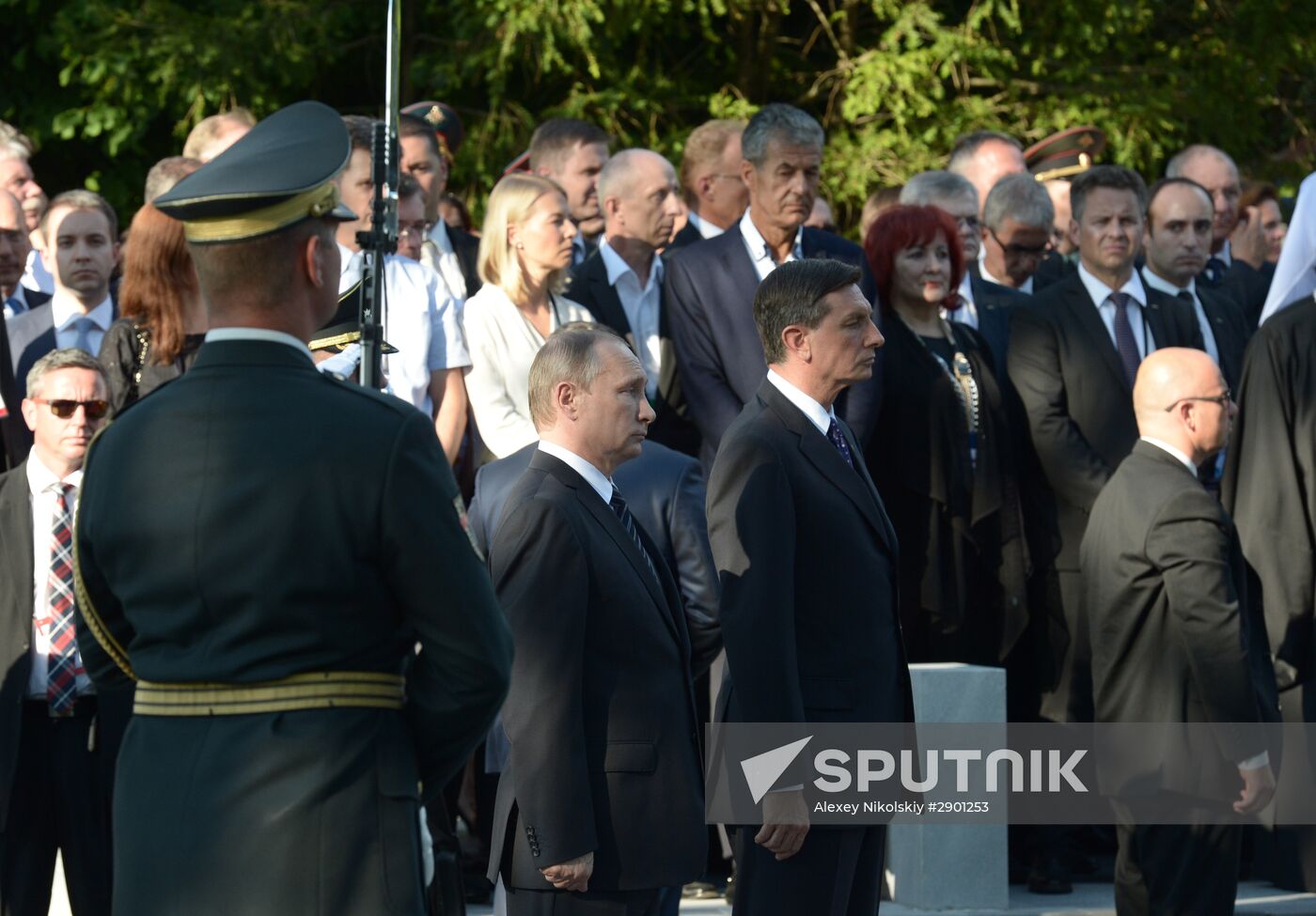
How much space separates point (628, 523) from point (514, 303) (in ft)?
8.59

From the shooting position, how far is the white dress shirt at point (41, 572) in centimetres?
627

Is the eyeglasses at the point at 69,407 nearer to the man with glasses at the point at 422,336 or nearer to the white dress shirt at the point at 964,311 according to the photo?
the man with glasses at the point at 422,336

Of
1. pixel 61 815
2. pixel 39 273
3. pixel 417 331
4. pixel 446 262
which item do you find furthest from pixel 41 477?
pixel 39 273

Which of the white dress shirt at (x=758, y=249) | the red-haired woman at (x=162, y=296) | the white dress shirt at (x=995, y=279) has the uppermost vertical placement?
the red-haired woman at (x=162, y=296)

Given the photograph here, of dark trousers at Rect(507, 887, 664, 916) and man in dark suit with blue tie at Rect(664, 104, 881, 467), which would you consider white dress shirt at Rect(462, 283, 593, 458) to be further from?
dark trousers at Rect(507, 887, 664, 916)

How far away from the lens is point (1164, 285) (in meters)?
9.13

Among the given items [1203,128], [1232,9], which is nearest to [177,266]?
[1203,128]

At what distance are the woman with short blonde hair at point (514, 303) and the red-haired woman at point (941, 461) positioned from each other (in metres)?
1.30

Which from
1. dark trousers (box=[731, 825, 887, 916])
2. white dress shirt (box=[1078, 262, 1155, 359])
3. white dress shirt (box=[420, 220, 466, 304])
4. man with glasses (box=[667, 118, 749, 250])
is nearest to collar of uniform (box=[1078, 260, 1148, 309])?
white dress shirt (box=[1078, 262, 1155, 359])

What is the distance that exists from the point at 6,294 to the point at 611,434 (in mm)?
4293

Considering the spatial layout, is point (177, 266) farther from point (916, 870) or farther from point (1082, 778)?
point (1082, 778)

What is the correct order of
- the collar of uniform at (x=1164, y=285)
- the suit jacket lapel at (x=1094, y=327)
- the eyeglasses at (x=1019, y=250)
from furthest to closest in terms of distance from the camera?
the eyeglasses at (x=1019, y=250)
the collar of uniform at (x=1164, y=285)
the suit jacket lapel at (x=1094, y=327)

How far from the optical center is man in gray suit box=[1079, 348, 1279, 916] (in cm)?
656

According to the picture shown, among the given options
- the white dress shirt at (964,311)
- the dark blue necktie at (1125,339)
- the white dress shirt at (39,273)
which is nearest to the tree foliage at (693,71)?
the white dress shirt at (39,273)
